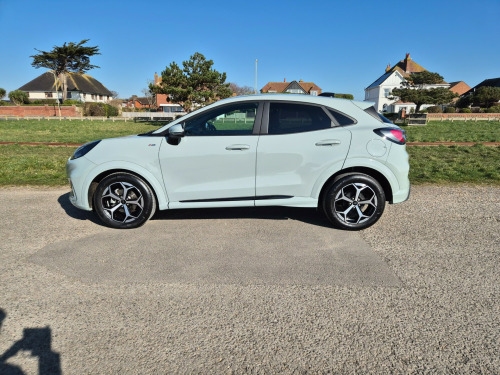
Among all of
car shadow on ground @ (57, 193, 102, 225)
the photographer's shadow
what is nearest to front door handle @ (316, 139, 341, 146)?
car shadow on ground @ (57, 193, 102, 225)

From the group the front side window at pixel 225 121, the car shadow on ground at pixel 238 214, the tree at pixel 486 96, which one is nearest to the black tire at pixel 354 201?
the car shadow on ground at pixel 238 214

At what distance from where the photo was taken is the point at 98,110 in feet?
163

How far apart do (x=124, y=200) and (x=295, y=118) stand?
2445 millimetres

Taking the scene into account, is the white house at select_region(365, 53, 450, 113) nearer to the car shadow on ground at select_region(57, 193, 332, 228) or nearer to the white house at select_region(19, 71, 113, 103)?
the white house at select_region(19, 71, 113, 103)

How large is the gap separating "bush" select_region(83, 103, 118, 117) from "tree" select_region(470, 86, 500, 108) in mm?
59012

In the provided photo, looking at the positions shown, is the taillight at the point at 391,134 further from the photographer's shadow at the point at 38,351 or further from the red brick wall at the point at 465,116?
the red brick wall at the point at 465,116

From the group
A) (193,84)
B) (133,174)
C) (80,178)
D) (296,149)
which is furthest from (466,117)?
(80,178)

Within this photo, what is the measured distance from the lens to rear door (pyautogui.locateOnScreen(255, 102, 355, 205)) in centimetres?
415

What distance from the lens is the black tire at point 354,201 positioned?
4242 mm

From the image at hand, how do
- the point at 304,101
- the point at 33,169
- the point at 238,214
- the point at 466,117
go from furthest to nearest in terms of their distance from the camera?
the point at 466,117, the point at 33,169, the point at 238,214, the point at 304,101

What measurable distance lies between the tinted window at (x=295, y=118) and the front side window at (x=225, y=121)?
26 cm

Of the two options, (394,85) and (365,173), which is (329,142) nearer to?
(365,173)

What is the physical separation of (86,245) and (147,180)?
3.40ft

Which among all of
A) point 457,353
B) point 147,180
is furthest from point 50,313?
point 457,353
